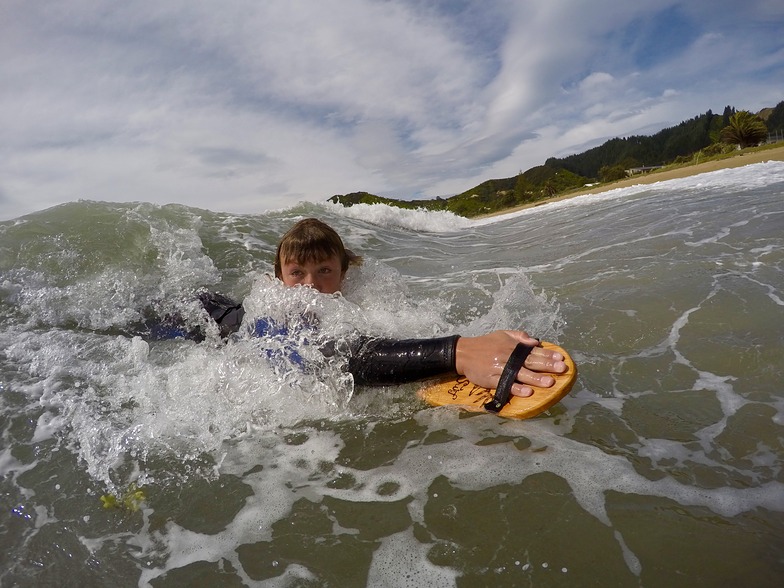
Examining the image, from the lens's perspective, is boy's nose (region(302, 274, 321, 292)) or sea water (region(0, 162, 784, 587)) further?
boy's nose (region(302, 274, 321, 292))

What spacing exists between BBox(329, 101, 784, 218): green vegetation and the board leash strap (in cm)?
1509

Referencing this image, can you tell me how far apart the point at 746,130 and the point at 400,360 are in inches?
1232

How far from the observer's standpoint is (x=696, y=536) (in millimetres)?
1510

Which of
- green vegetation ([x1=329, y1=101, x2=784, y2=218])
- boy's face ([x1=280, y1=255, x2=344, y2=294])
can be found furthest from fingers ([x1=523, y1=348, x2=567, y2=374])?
green vegetation ([x1=329, y1=101, x2=784, y2=218])

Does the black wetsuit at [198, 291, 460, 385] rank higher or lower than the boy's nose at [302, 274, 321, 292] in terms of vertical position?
lower

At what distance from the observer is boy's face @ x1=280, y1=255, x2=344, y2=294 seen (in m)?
3.28

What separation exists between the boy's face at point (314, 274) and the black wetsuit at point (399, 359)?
2.33ft

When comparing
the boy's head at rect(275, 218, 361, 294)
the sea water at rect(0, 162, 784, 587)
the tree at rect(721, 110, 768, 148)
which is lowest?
the sea water at rect(0, 162, 784, 587)

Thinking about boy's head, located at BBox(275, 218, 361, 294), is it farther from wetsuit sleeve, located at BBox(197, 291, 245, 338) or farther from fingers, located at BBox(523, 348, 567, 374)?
fingers, located at BBox(523, 348, 567, 374)

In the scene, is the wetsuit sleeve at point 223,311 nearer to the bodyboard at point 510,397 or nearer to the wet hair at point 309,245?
the wet hair at point 309,245

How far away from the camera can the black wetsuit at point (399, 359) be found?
2543 mm

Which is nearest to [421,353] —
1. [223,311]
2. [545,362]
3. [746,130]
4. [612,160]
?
[545,362]

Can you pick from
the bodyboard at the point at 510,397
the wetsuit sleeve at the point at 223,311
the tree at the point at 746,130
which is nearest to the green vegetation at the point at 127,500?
the bodyboard at the point at 510,397

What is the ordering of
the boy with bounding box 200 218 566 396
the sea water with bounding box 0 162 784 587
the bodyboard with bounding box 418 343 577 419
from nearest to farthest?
the sea water with bounding box 0 162 784 587
the bodyboard with bounding box 418 343 577 419
the boy with bounding box 200 218 566 396
